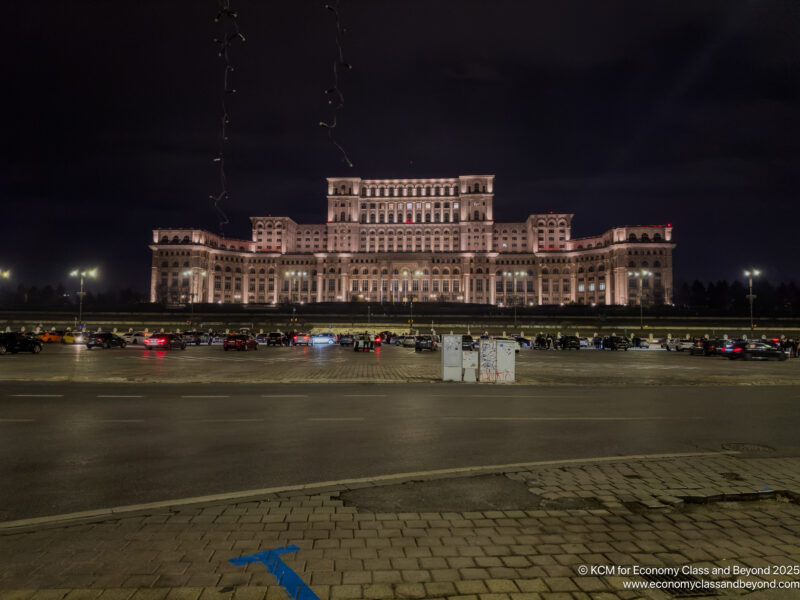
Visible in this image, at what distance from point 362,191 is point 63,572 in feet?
558

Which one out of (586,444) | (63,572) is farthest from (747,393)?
(63,572)

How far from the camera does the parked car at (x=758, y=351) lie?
114 ft

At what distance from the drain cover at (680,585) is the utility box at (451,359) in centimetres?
1546

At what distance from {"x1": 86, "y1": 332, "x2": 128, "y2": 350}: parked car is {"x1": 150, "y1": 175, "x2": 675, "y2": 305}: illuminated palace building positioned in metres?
109

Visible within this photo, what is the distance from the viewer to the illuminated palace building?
512 feet

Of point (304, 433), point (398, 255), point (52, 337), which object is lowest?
point (52, 337)

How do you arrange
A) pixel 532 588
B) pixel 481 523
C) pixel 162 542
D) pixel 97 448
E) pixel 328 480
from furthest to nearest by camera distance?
1. pixel 97 448
2. pixel 328 480
3. pixel 481 523
4. pixel 162 542
5. pixel 532 588

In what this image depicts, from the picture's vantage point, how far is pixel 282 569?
3773mm

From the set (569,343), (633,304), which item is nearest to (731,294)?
(633,304)

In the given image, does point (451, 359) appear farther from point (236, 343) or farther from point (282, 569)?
point (236, 343)

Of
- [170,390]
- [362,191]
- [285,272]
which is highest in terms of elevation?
[362,191]

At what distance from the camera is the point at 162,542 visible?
4.23 m

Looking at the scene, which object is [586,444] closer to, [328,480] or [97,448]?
[328,480]

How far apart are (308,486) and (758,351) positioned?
39823mm
